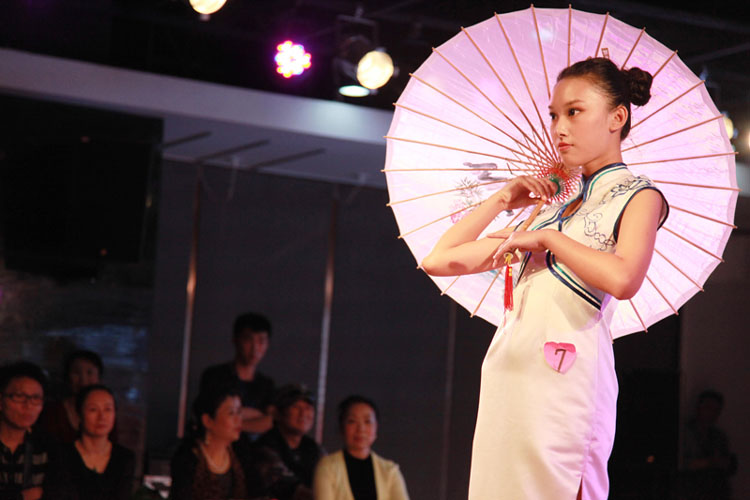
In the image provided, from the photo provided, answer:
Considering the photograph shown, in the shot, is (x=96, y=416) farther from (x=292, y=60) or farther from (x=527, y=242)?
(x=527, y=242)

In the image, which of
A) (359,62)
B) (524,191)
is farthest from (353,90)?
(524,191)

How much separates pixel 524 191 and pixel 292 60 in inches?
151

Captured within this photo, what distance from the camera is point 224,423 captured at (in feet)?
16.1

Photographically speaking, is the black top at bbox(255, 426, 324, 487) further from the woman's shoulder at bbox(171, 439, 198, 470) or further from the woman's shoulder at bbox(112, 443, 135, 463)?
the woman's shoulder at bbox(112, 443, 135, 463)

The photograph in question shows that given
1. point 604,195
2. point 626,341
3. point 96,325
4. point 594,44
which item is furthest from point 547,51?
point 626,341

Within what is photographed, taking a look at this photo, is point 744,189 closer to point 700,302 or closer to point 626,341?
point 700,302

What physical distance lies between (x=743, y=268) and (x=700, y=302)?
0.34 meters

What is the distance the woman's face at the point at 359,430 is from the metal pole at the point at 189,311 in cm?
210

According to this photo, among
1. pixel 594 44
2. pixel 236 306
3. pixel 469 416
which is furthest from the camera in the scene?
pixel 469 416

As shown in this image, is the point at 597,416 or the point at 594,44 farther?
the point at 594,44

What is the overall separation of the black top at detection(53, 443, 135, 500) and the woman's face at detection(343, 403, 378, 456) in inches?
42.5

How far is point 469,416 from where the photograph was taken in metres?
7.67

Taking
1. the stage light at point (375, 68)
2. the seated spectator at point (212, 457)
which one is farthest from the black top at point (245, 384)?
the stage light at point (375, 68)

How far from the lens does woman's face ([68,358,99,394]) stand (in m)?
5.06
